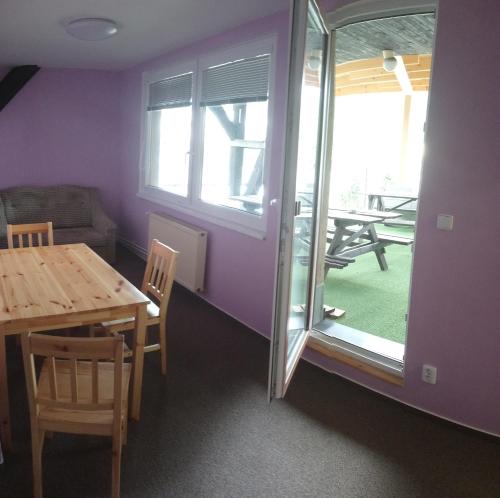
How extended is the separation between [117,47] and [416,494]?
4.24m

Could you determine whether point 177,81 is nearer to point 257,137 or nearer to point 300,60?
point 257,137

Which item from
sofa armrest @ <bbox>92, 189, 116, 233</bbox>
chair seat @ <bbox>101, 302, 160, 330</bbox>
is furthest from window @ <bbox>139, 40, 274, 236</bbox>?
chair seat @ <bbox>101, 302, 160, 330</bbox>

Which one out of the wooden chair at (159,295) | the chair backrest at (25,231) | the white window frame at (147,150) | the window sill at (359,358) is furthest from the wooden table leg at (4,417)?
the white window frame at (147,150)

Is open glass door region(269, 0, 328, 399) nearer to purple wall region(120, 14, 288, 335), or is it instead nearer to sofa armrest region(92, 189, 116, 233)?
purple wall region(120, 14, 288, 335)

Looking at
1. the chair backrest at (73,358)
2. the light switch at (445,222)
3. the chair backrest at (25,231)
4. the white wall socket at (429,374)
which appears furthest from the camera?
the chair backrest at (25,231)

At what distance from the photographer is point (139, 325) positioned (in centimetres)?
224

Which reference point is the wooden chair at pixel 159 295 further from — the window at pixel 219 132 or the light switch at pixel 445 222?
the light switch at pixel 445 222

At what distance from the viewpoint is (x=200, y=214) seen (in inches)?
169

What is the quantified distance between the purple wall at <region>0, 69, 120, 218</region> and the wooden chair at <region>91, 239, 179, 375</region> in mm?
3501

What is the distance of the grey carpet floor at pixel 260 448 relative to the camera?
6.55ft

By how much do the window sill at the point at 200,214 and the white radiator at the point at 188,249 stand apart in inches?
4.8

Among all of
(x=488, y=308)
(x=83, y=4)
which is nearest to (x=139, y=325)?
(x=488, y=308)

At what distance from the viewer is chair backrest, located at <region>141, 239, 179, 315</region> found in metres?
2.67

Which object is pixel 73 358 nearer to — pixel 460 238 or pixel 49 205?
pixel 460 238
